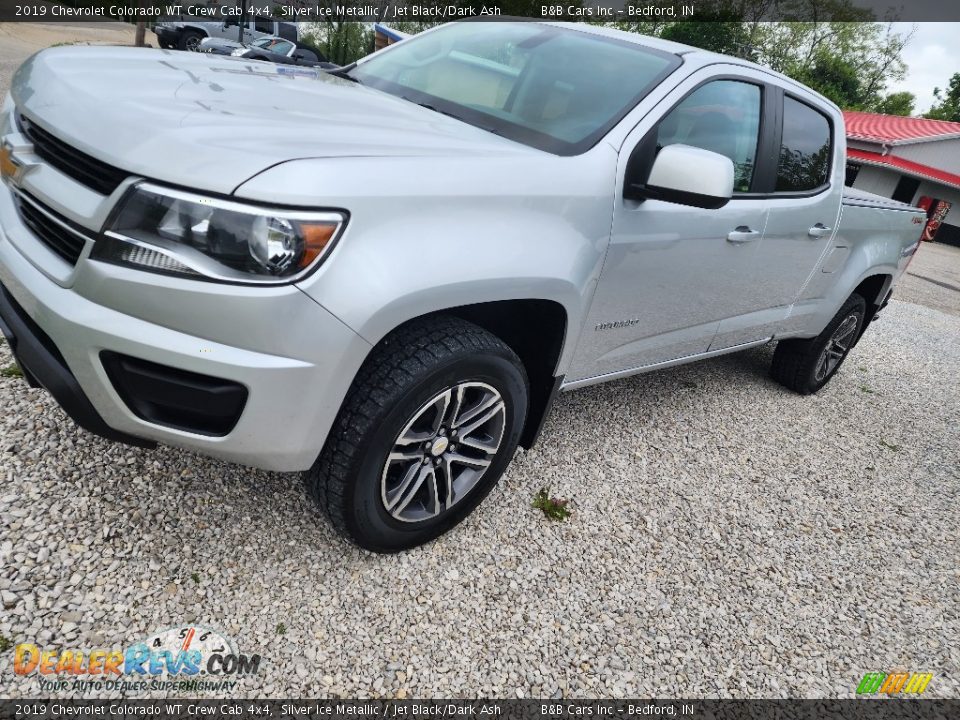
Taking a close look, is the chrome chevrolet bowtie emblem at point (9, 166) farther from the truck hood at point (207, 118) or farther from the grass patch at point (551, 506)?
the grass patch at point (551, 506)

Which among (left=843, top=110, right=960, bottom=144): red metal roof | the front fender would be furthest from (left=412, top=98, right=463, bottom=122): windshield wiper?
(left=843, top=110, right=960, bottom=144): red metal roof

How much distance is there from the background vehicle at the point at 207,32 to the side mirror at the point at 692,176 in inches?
798

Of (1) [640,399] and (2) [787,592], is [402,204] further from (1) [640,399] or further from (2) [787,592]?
(1) [640,399]

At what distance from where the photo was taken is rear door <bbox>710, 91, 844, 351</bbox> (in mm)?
3088

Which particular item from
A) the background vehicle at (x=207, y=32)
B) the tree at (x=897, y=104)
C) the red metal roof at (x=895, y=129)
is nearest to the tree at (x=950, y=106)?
the tree at (x=897, y=104)

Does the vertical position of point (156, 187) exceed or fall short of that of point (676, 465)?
it exceeds it

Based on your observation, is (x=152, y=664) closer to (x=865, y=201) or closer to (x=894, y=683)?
(x=894, y=683)

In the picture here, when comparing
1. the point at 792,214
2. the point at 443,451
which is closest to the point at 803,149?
the point at 792,214

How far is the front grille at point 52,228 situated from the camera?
1.65m

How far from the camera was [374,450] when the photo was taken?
6.15 ft

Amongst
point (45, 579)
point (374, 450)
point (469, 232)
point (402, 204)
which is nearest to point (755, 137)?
point (469, 232)

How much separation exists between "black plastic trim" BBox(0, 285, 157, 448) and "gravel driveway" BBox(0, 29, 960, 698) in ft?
1.61

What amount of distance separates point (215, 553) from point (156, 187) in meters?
1.17

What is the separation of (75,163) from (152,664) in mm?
1345
